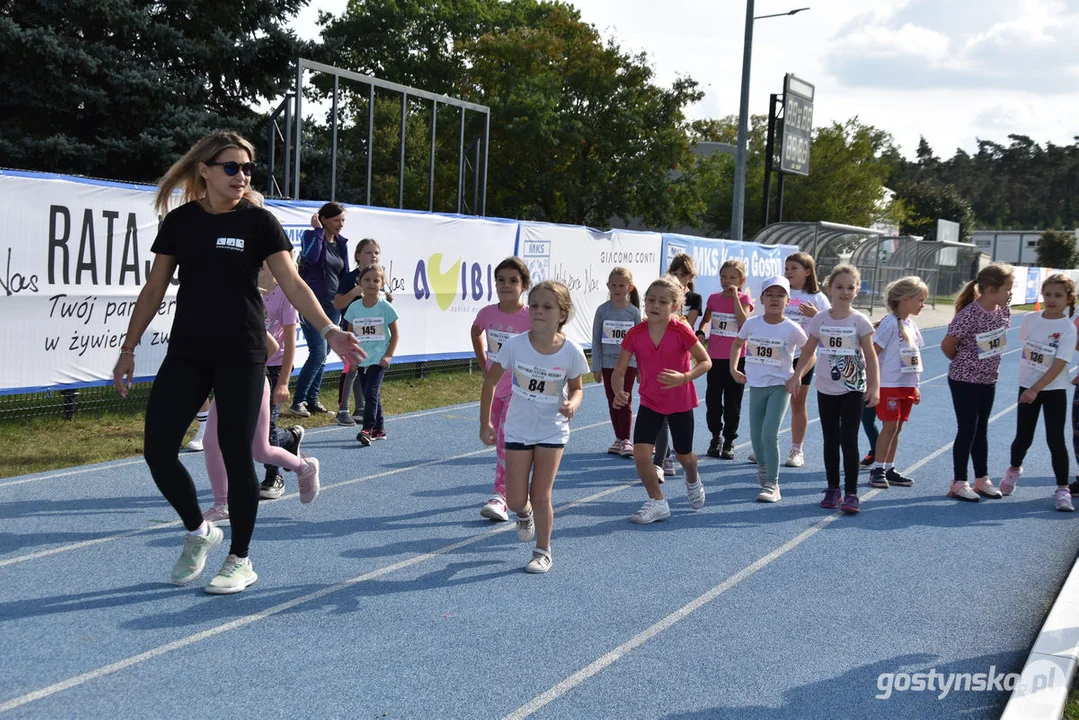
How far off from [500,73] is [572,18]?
3648 millimetres

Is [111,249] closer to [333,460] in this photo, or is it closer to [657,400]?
[333,460]

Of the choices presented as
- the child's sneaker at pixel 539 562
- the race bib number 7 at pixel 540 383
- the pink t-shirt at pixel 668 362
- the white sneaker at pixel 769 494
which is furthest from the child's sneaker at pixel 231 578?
the white sneaker at pixel 769 494

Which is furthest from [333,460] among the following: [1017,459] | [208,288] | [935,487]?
[1017,459]

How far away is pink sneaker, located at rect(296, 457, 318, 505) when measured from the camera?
19.5 ft

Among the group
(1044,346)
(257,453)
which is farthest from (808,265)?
(257,453)

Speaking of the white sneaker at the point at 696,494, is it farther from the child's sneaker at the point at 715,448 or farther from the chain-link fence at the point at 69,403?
the chain-link fence at the point at 69,403

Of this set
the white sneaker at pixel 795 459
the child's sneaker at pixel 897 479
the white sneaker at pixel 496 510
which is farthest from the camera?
the white sneaker at pixel 795 459

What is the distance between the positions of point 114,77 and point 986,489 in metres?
18.1

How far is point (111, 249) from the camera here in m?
8.84

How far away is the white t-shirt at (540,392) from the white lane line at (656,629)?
1112mm

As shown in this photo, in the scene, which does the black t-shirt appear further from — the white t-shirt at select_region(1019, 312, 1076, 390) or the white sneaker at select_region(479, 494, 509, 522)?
the white t-shirt at select_region(1019, 312, 1076, 390)

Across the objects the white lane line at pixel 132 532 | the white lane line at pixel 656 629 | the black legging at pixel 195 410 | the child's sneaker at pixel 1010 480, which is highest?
the black legging at pixel 195 410

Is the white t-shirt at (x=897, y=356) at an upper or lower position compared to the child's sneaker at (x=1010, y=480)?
upper

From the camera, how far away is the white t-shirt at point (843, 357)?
724cm
